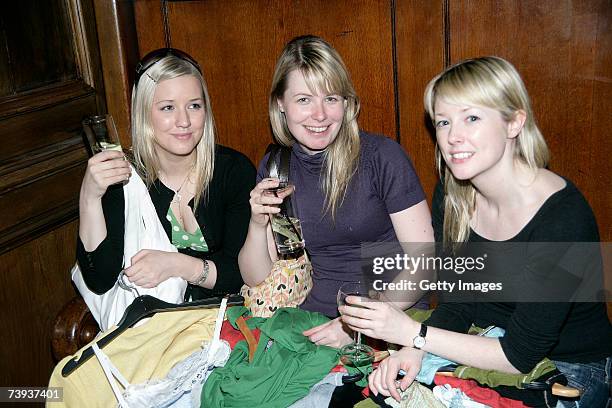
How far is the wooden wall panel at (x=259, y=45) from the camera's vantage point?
255 cm

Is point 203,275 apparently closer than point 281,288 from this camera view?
No

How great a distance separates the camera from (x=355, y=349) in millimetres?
1903

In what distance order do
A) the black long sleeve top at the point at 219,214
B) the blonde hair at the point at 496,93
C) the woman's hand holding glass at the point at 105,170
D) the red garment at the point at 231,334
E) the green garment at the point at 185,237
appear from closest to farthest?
the blonde hair at the point at 496,93, the red garment at the point at 231,334, the woman's hand holding glass at the point at 105,170, the black long sleeve top at the point at 219,214, the green garment at the point at 185,237

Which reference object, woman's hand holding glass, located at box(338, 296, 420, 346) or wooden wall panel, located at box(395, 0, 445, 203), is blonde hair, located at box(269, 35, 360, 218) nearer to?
wooden wall panel, located at box(395, 0, 445, 203)

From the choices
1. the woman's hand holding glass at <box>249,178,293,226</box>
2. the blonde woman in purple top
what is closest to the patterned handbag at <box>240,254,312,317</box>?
the blonde woman in purple top

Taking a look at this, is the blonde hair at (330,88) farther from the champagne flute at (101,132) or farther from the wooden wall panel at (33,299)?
the wooden wall panel at (33,299)

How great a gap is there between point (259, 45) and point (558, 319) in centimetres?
163

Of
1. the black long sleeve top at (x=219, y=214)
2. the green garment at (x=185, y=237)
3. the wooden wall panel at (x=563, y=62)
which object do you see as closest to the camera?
the wooden wall panel at (x=563, y=62)

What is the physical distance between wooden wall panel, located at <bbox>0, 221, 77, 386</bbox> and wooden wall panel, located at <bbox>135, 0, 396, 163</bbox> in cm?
84

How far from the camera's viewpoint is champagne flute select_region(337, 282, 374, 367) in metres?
1.85

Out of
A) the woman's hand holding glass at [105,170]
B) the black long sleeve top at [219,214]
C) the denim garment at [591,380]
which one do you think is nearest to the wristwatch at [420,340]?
the denim garment at [591,380]

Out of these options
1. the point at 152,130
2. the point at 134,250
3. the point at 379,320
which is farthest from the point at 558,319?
the point at 152,130

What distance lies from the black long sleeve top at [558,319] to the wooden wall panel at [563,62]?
0.71 m

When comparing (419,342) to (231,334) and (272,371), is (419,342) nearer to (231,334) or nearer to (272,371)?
(272,371)
